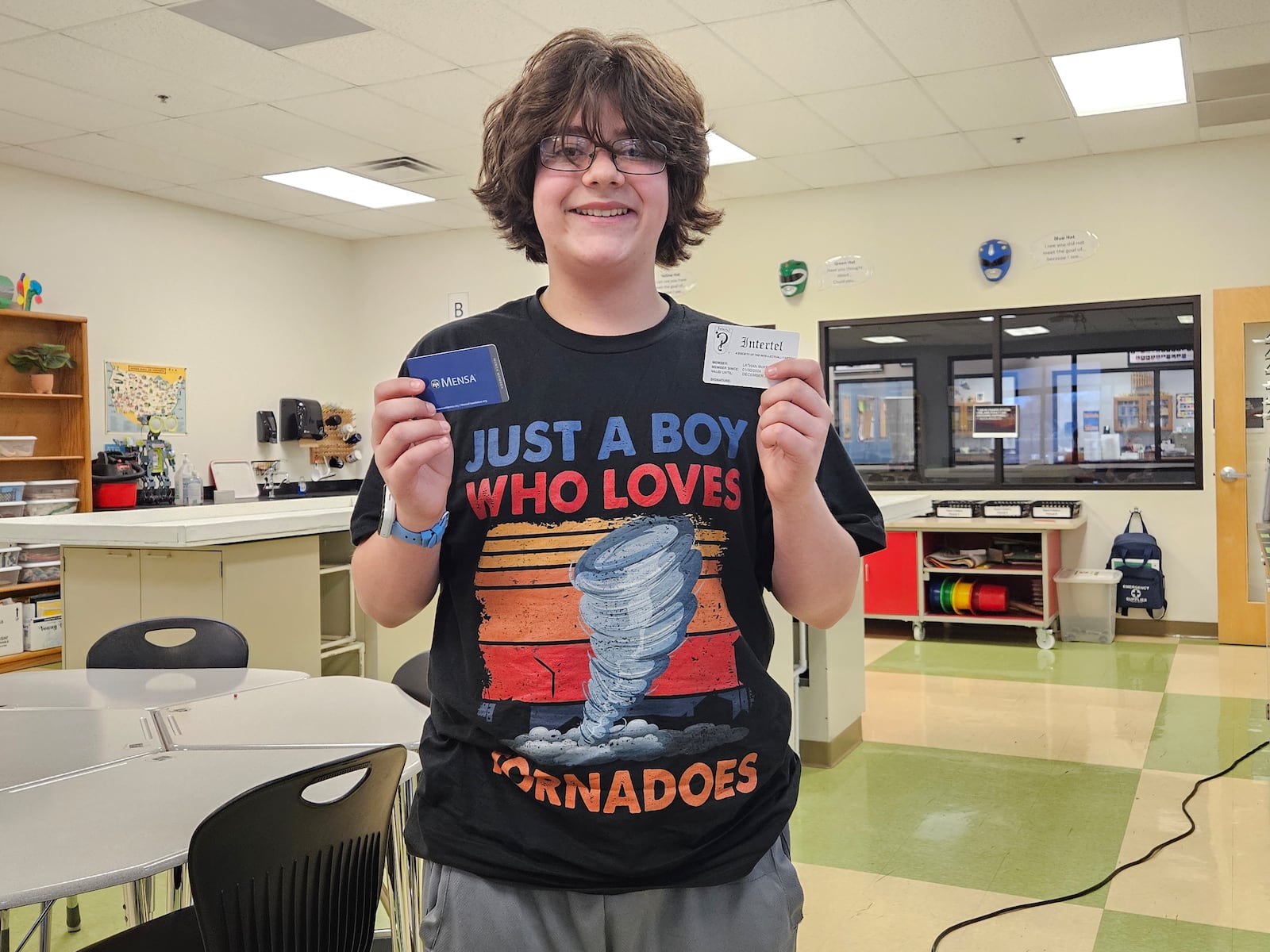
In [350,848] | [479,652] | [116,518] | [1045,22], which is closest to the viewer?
[479,652]

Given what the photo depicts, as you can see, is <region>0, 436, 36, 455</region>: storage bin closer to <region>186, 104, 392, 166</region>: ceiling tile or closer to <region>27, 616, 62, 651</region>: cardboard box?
<region>27, 616, 62, 651</region>: cardboard box

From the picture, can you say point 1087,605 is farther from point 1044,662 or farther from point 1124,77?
point 1124,77

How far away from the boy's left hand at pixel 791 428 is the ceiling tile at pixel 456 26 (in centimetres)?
373

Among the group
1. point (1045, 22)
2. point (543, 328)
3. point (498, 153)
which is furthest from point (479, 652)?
point (1045, 22)

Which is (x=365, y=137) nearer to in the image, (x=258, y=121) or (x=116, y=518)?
(x=258, y=121)

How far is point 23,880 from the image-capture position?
1.36 m

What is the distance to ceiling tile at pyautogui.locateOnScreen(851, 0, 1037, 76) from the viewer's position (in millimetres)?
4367

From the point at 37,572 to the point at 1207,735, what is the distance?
618cm

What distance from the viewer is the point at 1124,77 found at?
17.3 ft

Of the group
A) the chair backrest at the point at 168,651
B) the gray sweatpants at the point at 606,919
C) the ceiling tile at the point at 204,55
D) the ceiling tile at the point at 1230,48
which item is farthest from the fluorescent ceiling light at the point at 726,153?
the gray sweatpants at the point at 606,919

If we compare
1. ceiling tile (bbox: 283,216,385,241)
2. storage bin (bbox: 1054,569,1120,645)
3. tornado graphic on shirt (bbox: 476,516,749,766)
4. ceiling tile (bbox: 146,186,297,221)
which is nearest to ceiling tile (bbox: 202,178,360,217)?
ceiling tile (bbox: 146,186,297,221)

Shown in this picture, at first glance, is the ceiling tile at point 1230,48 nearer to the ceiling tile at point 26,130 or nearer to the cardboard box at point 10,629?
the ceiling tile at point 26,130

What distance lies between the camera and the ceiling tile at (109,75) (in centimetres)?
466

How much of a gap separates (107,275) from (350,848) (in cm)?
646
